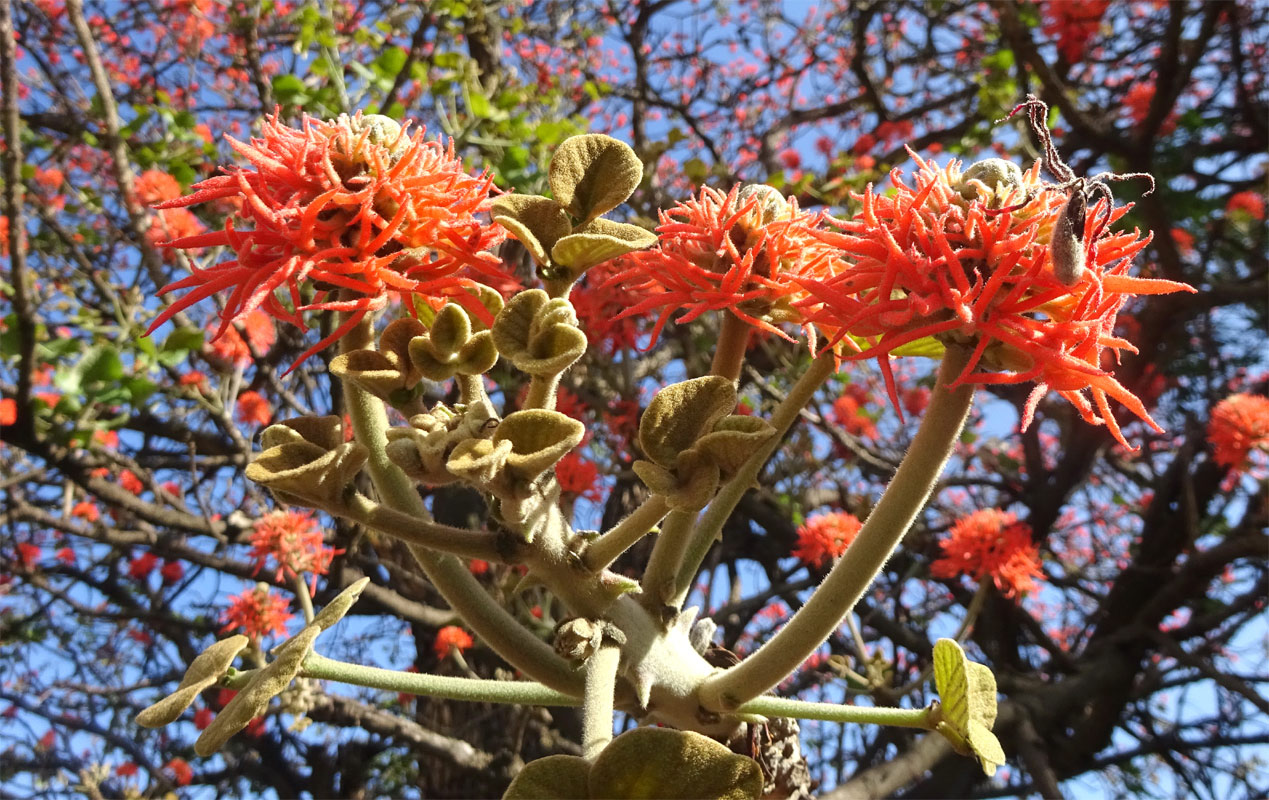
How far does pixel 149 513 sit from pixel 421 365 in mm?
2479

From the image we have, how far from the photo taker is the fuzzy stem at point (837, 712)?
70 cm

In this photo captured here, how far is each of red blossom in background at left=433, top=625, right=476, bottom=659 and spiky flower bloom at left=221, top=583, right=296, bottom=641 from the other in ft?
1.92

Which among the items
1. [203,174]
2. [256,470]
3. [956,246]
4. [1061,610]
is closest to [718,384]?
[956,246]

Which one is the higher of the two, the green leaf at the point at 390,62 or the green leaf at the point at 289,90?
the green leaf at the point at 390,62

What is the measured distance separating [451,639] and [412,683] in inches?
83.4

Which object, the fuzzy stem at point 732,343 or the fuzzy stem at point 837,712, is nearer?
the fuzzy stem at point 837,712

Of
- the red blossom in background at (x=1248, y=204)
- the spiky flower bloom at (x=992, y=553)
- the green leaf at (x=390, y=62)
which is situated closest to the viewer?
the spiky flower bloom at (x=992, y=553)

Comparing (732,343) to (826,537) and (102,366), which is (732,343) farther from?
(102,366)

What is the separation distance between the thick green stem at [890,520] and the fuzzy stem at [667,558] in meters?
0.13

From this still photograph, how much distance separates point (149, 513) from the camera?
2672mm

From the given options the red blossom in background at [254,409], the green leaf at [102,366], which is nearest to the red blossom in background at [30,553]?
the red blossom in background at [254,409]

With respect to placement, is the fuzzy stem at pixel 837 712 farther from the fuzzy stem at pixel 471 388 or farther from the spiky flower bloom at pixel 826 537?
the spiky flower bloom at pixel 826 537

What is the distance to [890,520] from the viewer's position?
61cm

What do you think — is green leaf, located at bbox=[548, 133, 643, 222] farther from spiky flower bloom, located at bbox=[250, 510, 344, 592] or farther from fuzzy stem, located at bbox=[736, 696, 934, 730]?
spiky flower bloom, located at bbox=[250, 510, 344, 592]
